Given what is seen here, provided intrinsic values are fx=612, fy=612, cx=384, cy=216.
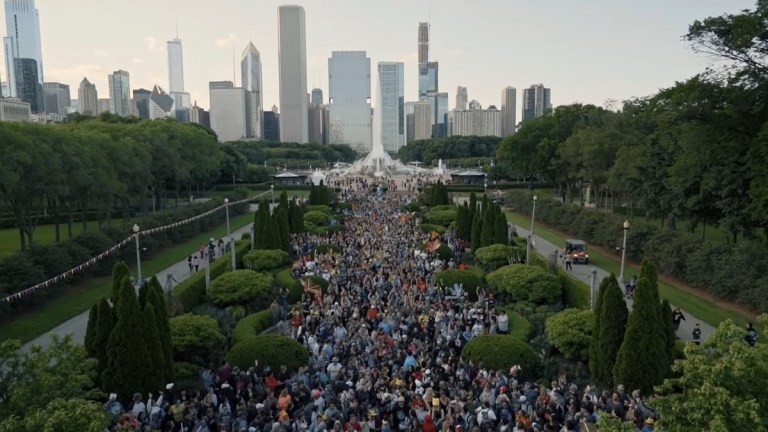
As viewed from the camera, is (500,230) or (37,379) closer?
(37,379)

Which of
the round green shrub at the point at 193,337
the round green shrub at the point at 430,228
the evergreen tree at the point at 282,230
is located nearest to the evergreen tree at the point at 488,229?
the round green shrub at the point at 430,228

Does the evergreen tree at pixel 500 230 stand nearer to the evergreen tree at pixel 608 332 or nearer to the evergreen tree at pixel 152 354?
the evergreen tree at pixel 608 332

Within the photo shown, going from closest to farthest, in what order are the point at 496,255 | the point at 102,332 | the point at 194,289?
the point at 102,332, the point at 194,289, the point at 496,255

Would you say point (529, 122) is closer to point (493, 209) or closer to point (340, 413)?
point (493, 209)

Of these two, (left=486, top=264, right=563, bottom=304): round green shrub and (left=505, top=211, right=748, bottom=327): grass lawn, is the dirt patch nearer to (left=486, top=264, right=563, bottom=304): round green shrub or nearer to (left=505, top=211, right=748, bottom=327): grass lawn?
(left=505, top=211, right=748, bottom=327): grass lawn

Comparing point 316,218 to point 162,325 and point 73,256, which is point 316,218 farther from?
point 162,325

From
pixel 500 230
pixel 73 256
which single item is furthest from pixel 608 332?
pixel 73 256
